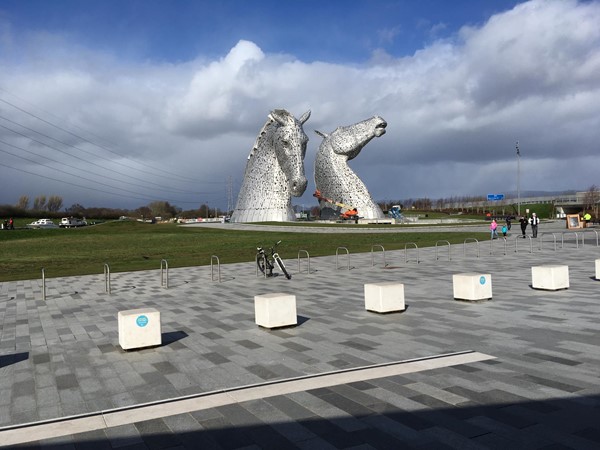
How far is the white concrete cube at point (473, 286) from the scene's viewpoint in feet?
34.9

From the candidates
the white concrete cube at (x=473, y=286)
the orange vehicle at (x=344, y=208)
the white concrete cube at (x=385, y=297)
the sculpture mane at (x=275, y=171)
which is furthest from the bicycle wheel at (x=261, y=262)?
the orange vehicle at (x=344, y=208)

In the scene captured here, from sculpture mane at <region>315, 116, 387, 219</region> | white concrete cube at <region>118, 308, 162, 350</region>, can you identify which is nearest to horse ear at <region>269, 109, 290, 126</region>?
sculpture mane at <region>315, 116, 387, 219</region>

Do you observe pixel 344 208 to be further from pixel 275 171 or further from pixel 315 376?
pixel 315 376

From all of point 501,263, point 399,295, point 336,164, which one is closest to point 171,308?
point 399,295

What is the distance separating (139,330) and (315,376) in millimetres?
3242

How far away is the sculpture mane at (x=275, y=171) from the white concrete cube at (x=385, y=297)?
40398 mm

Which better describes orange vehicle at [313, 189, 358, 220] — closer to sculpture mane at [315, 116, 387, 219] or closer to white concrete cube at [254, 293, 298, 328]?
sculpture mane at [315, 116, 387, 219]

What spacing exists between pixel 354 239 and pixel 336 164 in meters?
23.3

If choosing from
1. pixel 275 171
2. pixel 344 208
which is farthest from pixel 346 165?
pixel 275 171

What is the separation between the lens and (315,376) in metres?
5.84

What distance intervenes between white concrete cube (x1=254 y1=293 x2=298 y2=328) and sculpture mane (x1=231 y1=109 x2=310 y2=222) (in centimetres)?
4137

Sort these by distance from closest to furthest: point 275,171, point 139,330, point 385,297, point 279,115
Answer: point 139,330
point 385,297
point 279,115
point 275,171

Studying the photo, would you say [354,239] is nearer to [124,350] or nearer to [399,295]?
[399,295]

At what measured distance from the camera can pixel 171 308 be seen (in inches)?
438
